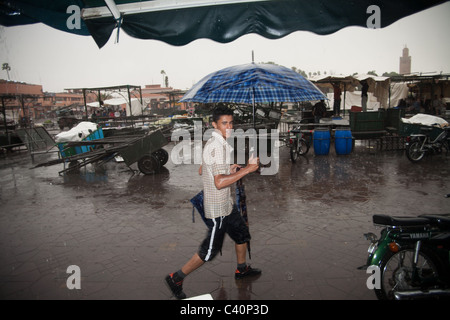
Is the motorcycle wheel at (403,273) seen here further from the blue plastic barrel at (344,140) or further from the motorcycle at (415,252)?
the blue plastic barrel at (344,140)

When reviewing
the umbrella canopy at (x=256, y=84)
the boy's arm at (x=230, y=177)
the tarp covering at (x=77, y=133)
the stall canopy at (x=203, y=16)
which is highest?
the stall canopy at (x=203, y=16)

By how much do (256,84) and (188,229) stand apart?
105 inches

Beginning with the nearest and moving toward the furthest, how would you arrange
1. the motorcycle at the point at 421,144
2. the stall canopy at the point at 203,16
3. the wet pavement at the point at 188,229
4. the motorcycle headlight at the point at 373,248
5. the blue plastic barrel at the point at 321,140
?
the stall canopy at the point at 203,16
the motorcycle headlight at the point at 373,248
the wet pavement at the point at 188,229
the motorcycle at the point at 421,144
the blue plastic barrel at the point at 321,140

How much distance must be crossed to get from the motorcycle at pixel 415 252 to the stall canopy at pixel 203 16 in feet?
6.05

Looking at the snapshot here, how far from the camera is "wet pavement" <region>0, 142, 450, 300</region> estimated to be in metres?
3.40

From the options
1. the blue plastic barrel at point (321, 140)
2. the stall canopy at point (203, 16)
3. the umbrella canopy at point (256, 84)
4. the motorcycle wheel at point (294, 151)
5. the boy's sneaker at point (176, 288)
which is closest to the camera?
the stall canopy at point (203, 16)

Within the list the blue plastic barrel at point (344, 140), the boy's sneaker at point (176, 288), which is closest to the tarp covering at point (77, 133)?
the boy's sneaker at point (176, 288)

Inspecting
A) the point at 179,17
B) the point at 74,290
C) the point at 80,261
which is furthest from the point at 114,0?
the point at 80,261

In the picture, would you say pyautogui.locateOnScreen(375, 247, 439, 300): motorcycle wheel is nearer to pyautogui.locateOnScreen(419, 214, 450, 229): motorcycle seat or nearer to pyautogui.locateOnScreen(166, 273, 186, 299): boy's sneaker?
pyautogui.locateOnScreen(419, 214, 450, 229): motorcycle seat

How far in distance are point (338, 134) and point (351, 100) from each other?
2162 centimetres

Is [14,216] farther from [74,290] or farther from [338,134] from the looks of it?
[338,134]

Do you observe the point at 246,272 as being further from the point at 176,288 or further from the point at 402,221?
the point at 402,221

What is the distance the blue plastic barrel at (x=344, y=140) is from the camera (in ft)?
33.9

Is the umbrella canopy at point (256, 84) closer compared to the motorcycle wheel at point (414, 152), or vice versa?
the umbrella canopy at point (256, 84)
